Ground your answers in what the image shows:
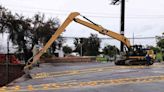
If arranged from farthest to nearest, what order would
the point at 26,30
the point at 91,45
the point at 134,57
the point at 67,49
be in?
the point at 67,49 < the point at 91,45 < the point at 26,30 < the point at 134,57

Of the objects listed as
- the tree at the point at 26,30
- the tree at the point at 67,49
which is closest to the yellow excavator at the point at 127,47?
A: the tree at the point at 26,30

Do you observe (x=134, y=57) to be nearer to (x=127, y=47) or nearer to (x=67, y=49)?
(x=127, y=47)

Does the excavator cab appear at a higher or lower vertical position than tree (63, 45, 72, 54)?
lower

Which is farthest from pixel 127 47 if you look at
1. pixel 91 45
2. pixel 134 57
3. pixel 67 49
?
pixel 67 49

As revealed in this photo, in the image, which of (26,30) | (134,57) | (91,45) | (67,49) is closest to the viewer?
(134,57)

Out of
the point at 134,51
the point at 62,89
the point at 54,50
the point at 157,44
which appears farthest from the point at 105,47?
the point at 62,89

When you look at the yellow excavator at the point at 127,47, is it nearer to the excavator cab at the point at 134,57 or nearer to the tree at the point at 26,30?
the excavator cab at the point at 134,57

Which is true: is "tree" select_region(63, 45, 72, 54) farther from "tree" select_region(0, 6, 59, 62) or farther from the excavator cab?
the excavator cab

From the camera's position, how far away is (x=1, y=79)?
3172 cm

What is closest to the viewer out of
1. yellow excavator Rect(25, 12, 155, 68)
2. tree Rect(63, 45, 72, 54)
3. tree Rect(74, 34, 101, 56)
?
yellow excavator Rect(25, 12, 155, 68)

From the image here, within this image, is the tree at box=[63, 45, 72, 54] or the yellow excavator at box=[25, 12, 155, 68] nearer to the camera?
the yellow excavator at box=[25, 12, 155, 68]

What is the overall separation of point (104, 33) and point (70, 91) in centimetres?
2391

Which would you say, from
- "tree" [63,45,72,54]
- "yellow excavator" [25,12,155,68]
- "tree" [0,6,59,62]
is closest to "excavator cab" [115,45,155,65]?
"yellow excavator" [25,12,155,68]

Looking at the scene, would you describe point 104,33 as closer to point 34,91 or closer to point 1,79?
point 1,79
